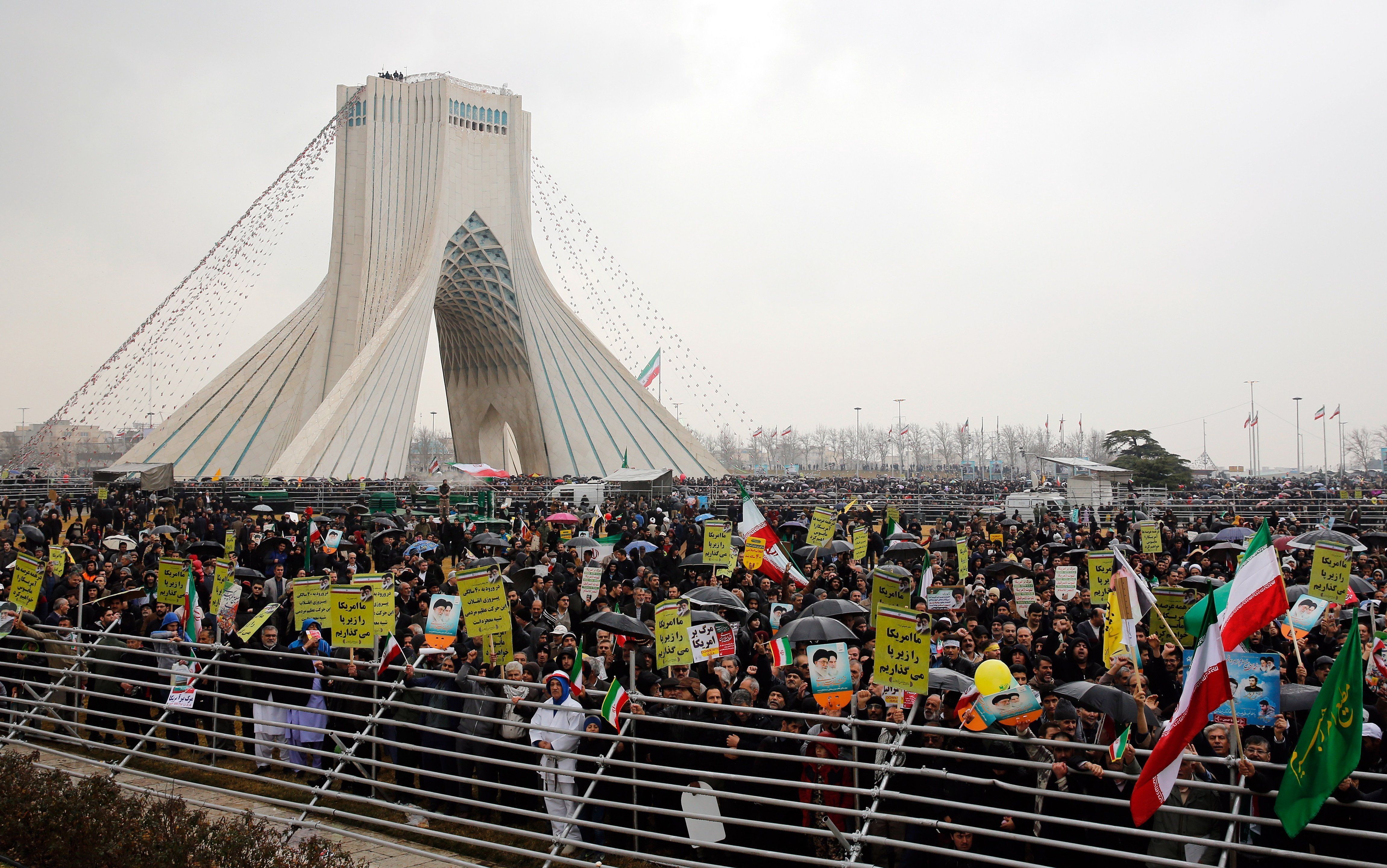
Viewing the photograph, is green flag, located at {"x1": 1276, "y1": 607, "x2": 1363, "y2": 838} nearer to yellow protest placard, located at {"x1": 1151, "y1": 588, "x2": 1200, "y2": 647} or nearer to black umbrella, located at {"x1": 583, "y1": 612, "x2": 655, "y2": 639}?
yellow protest placard, located at {"x1": 1151, "y1": 588, "x2": 1200, "y2": 647}

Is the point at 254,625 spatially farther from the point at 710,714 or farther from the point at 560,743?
the point at 710,714

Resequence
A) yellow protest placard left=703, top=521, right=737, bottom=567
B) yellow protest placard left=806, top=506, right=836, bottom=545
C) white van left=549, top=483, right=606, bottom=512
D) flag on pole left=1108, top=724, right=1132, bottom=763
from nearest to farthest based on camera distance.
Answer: flag on pole left=1108, top=724, right=1132, bottom=763
yellow protest placard left=703, top=521, right=737, bottom=567
yellow protest placard left=806, top=506, right=836, bottom=545
white van left=549, top=483, right=606, bottom=512

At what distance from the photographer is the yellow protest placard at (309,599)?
322 inches

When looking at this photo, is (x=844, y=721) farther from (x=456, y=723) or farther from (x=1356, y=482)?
(x=1356, y=482)

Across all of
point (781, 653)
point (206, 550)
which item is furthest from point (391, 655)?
point (206, 550)

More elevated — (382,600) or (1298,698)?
(382,600)

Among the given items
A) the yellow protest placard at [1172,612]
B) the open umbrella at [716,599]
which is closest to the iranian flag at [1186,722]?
the yellow protest placard at [1172,612]

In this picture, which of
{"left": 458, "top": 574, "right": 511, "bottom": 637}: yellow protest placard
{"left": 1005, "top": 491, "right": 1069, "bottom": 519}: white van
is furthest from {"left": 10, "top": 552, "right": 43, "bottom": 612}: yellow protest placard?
{"left": 1005, "top": 491, "right": 1069, "bottom": 519}: white van

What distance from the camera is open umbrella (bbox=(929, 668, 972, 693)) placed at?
6332 millimetres

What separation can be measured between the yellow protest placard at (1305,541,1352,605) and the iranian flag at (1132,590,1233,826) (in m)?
5.23

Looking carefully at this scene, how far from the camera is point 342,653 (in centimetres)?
814

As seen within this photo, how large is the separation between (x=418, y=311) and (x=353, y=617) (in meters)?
35.4

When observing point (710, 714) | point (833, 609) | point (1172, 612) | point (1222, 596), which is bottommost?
point (710, 714)

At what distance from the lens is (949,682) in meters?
6.38
